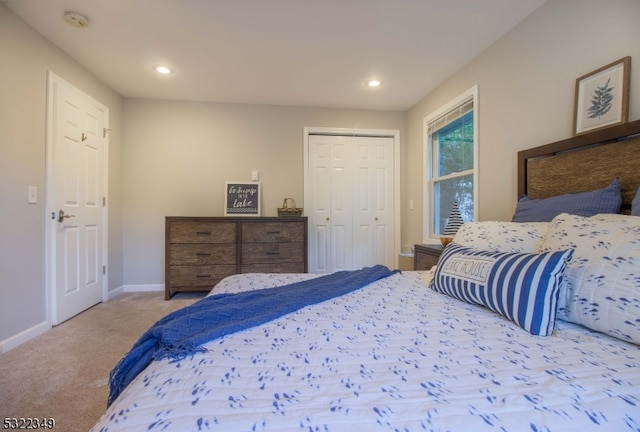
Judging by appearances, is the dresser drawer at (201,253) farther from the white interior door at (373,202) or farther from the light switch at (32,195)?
the white interior door at (373,202)

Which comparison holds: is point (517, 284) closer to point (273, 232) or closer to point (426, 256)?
point (426, 256)

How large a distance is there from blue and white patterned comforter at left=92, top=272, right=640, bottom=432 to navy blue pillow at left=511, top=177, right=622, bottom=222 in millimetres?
731

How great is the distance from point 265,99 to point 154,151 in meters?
1.50

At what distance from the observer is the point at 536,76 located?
6.44 ft

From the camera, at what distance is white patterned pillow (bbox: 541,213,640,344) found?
2.87 ft

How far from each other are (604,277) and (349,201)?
301 cm

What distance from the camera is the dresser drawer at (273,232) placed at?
3.22 meters

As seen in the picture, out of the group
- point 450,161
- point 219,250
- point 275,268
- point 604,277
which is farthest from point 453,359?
point 219,250

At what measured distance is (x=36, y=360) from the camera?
1.87 m

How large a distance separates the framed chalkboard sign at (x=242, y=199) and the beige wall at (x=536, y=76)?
2.46 meters

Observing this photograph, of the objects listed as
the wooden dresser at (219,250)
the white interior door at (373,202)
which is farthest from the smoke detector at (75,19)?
the white interior door at (373,202)

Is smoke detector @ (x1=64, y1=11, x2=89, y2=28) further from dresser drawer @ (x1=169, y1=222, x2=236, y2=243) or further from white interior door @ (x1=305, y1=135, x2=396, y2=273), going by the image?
white interior door @ (x1=305, y1=135, x2=396, y2=273)

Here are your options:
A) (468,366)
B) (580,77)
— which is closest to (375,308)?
(468,366)

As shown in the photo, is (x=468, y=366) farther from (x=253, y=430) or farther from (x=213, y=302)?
(x=213, y=302)
